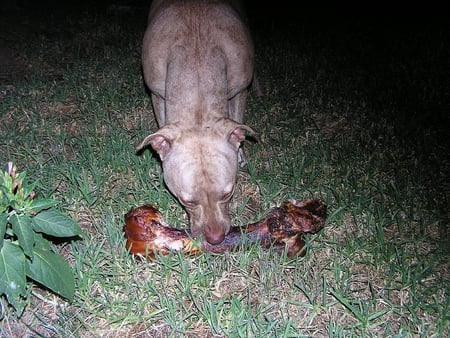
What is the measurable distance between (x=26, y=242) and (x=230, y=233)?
50.1 inches

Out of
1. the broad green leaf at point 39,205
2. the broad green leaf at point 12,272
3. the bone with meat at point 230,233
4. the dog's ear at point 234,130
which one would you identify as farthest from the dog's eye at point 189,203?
the broad green leaf at point 12,272

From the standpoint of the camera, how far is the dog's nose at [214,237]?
306cm

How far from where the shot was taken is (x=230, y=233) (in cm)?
318

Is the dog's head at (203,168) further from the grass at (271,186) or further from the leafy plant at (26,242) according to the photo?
the leafy plant at (26,242)

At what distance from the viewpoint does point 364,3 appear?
952cm

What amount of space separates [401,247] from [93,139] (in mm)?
2578

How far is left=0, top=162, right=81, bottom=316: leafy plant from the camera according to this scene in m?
2.34

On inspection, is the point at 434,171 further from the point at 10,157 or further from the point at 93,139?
the point at 10,157

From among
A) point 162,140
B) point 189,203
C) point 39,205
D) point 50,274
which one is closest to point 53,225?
point 39,205

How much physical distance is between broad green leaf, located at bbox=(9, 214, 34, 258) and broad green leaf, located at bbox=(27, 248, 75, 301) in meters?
0.17

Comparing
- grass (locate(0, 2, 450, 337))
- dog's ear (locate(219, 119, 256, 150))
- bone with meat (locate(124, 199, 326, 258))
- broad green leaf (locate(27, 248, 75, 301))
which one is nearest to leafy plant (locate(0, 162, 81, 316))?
broad green leaf (locate(27, 248, 75, 301))

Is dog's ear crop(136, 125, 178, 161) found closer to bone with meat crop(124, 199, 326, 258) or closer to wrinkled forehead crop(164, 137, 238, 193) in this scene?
wrinkled forehead crop(164, 137, 238, 193)

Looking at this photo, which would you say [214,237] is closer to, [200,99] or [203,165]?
[203,165]

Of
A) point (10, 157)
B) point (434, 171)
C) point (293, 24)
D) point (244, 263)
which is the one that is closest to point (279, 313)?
point (244, 263)
